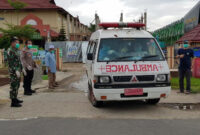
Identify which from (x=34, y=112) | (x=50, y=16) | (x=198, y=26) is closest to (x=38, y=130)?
(x=34, y=112)

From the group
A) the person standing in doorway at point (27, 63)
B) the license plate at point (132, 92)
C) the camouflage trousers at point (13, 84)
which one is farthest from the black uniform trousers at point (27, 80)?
the license plate at point (132, 92)

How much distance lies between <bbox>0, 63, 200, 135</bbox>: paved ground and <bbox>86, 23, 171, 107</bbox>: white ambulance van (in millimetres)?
453

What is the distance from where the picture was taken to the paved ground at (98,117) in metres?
4.92

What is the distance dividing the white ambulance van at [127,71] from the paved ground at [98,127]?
29.5 inches

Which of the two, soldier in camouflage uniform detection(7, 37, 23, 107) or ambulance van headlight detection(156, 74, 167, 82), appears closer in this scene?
ambulance van headlight detection(156, 74, 167, 82)

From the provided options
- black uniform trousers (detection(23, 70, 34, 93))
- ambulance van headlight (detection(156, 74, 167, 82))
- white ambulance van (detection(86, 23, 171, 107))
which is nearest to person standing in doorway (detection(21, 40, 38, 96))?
black uniform trousers (detection(23, 70, 34, 93))

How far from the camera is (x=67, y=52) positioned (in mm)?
24266

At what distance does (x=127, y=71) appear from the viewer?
19.8 feet

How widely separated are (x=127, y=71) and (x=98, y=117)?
1.29 m

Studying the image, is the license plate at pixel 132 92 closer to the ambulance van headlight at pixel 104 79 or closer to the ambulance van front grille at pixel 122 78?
the ambulance van front grille at pixel 122 78

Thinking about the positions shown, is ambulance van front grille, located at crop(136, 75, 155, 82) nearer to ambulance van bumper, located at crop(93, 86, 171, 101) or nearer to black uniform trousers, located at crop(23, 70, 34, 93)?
ambulance van bumper, located at crop(93, 86, 171, 101)

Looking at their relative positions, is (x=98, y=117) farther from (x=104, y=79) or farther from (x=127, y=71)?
(x=127, y=71)

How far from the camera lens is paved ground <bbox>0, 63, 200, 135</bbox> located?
4918 millimetres

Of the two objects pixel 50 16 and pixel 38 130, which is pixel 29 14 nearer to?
pixel 50 16
